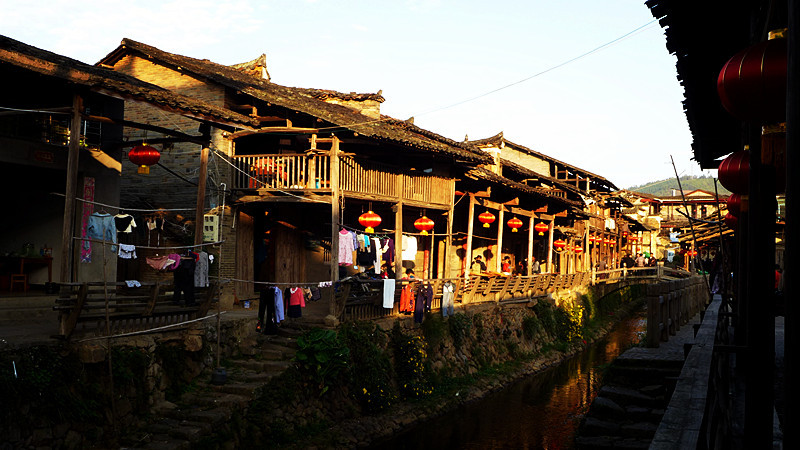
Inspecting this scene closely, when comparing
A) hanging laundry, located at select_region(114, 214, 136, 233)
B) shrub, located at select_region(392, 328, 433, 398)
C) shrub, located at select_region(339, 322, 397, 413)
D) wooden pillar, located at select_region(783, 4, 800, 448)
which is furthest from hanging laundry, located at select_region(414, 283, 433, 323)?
wooden pillar, located at select_region(783, 4, 800, 448)

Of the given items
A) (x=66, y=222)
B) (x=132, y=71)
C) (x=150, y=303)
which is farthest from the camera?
(x=132, y=71)

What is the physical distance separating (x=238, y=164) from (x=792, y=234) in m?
15.9

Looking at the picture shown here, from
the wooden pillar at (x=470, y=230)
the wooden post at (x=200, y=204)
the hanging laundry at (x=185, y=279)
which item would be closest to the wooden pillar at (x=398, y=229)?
the wooden pillar at (x=470, y=230)

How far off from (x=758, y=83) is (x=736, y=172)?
3028 millimetres

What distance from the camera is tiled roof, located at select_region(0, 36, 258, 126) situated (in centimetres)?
1005

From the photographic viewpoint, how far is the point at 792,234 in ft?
7.23

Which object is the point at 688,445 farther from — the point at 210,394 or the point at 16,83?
the point at 16,83

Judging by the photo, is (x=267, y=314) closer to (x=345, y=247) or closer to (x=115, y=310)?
(x=345, y=247)

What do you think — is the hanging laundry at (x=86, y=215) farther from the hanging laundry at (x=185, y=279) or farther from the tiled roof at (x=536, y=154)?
the tiled roof at (x=536, y=154)

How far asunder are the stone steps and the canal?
288cm

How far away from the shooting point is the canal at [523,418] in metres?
13.4

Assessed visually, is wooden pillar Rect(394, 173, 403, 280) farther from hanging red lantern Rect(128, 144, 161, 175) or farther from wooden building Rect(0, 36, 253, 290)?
hanging red lantern Rect(128, 144, 161, 175)

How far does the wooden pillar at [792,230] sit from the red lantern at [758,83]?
130 cm

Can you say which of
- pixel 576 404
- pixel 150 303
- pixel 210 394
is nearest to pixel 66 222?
pixel 150 303
